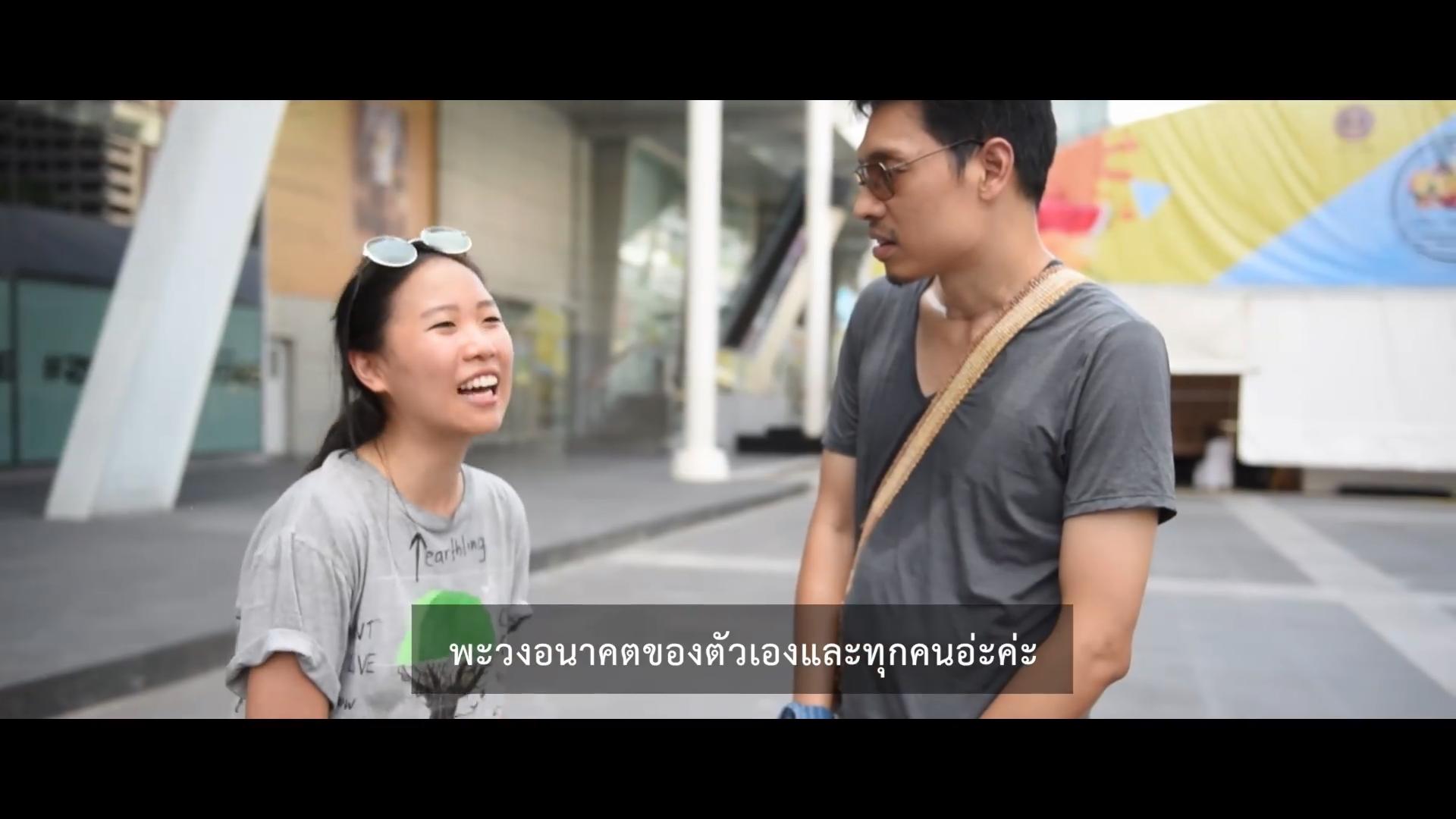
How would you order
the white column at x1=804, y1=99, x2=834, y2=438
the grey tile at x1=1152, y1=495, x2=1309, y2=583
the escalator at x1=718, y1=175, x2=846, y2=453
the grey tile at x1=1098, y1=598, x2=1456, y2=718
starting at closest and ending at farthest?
the grey tile at x1=1098, y1=598, x2=1456, y2=718
the grey tile at x1=1152, y1=495, x2=1309, y2=583
the white column at x1=804, y1=99, x2=834, y2=438
the escalator at x1=718, y1=175, x2=846, y2=453

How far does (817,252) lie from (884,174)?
2174cm

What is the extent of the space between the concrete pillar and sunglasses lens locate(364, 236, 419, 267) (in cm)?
875

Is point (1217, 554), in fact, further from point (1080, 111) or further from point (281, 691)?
point (281, 691)

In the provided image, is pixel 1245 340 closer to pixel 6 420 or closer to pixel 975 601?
pixel 975 601

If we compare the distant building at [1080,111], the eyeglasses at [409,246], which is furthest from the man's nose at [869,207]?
the distant building at [1080,111]

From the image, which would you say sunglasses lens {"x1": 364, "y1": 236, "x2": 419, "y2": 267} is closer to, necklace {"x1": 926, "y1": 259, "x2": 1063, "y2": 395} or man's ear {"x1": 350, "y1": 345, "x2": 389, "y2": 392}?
man's ear {"x1": 350, "y1": 345, "x2": 389, "y2": 392}

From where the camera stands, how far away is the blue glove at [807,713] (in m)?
1.48

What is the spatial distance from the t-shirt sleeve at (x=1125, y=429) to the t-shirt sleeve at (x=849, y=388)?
1.13 ft

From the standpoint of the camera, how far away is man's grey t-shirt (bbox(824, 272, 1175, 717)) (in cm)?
125

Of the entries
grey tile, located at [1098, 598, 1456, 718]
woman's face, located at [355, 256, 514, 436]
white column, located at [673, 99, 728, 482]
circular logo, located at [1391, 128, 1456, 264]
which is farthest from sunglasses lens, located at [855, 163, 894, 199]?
white column, located at [673, 99, 728, 482]

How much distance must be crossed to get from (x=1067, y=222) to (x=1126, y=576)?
21.3ft

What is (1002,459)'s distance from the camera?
131 centimetres

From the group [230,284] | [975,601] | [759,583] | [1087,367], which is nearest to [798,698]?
[975,601]

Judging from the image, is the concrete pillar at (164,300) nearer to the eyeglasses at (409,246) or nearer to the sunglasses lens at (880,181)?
the eyeglasses at (409,246)
